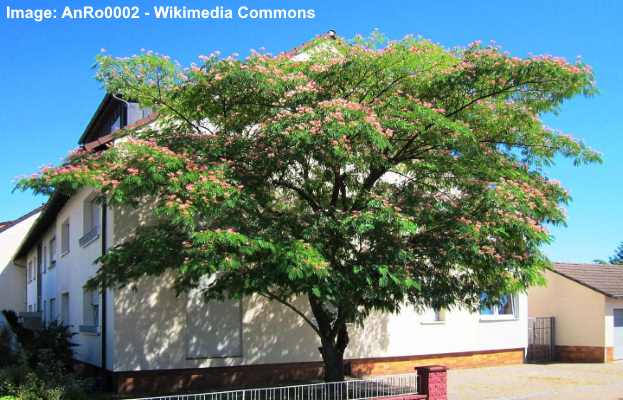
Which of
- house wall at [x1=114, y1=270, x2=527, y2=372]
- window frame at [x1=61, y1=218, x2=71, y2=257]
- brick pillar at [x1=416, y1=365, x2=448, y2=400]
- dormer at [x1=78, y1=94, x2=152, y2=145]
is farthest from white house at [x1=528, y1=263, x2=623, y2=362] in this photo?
window frame at [x1=61, y1=218, x2=71, y2=257]

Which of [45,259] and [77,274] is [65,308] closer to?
[77,274]

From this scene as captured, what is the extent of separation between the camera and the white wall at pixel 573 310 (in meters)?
Answer: 23.4

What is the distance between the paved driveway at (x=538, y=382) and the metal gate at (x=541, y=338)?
1.82 m

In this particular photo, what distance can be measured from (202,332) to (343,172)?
5416 mm

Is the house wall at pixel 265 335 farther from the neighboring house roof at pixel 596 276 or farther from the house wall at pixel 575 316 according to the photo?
the neighboring house roof at pixel 596 276

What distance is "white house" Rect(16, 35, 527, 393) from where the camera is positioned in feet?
50.3

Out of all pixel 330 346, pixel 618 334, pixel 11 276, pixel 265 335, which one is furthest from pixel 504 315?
pixel 11 276

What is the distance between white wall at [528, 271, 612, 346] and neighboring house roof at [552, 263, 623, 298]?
0.20m

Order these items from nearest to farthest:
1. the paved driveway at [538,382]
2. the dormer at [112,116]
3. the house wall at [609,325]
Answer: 1. the paved driveway at [538,382]
2. the dormer at [112,116]
3. the house wall at [609,325]

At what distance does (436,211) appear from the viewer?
12.0 metres

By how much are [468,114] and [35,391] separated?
8.94 metres

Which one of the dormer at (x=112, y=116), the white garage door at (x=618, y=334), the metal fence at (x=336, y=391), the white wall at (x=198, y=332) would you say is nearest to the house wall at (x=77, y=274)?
the white wall at (x=198, y=332)

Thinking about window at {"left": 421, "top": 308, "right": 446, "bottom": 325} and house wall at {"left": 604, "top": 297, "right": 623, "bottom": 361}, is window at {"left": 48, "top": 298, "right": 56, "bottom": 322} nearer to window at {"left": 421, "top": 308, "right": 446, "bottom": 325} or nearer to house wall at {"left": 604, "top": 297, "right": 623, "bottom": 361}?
window at {"left": 421, "top": 308, "right": 446, "bottom": 325}

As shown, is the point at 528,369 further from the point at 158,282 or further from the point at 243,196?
the point at 243,196
